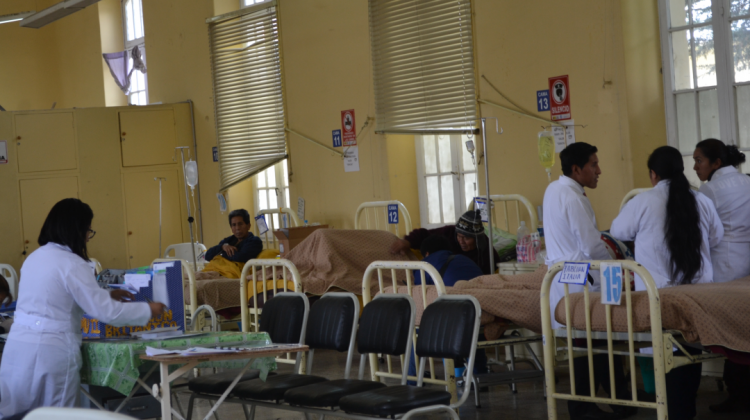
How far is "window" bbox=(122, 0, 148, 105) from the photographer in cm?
1128

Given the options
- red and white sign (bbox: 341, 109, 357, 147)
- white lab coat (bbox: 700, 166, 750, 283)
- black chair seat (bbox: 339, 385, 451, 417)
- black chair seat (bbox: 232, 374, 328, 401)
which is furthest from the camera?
red and white sign (bbox: 341, 109, 357, 147)

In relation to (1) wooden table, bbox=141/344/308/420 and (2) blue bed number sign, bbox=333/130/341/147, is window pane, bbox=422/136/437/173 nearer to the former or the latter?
(2) blue bed number sign, bbox=333/130/341/147

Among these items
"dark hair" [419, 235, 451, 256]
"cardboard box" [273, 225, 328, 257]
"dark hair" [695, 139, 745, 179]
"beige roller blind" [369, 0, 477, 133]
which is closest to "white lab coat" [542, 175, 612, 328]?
"dark hair" [695, 139, 745, 179]

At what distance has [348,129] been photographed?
8195 mm

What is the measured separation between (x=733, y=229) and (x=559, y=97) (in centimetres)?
200

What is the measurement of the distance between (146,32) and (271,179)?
2820 mm

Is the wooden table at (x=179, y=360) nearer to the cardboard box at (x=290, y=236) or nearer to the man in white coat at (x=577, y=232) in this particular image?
the man in white coat at (x=577, y=232)

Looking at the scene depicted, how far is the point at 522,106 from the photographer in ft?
21.3

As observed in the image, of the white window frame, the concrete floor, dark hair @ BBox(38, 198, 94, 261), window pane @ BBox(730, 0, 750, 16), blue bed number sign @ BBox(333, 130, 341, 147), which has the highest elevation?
the white window frame

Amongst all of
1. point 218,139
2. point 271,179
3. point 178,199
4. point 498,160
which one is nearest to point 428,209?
point 498,160

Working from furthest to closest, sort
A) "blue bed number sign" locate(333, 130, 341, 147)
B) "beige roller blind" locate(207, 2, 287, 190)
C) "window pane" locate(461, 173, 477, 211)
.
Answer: "beige roller blind" locate(207, 2, 287, 190) < "blue bed number sign" locate(333, 130, 341, 147) < "window pane" locate(461, 173, 477, 211)

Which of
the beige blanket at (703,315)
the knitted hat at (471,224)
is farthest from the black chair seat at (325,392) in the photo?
the knitted hat at (471,224)

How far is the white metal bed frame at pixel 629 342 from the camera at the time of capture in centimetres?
347

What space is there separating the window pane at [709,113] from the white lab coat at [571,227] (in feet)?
5.69
